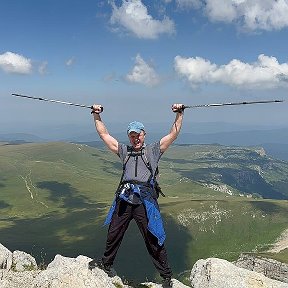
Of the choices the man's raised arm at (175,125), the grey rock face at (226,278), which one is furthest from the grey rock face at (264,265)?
the man's raised arm at (175,125)

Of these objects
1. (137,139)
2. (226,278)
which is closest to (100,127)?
(137,139)

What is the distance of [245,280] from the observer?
58.1ft

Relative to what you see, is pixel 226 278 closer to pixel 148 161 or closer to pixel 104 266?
pixel 104 266

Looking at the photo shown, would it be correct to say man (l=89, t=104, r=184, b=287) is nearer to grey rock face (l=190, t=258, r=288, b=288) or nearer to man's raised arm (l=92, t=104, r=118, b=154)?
man's raised arm (l=92, t=104, r=118, b=154)

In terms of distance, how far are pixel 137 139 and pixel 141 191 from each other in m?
1.92

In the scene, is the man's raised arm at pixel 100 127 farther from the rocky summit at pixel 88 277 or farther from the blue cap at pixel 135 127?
the rocky summit at pixel 88 277

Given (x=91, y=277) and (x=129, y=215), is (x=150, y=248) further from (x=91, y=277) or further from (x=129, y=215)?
(x=91, y=277)

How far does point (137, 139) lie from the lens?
564 inches

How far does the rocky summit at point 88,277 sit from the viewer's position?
590 inches

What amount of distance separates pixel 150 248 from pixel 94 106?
→ 592cm

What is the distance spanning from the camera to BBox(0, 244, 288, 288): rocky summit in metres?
15.0

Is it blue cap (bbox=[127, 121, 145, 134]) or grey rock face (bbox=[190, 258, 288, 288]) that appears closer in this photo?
blue cap (bbox=[127, 121, 145, 134])

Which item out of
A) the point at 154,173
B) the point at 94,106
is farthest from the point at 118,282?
the point at 94,106

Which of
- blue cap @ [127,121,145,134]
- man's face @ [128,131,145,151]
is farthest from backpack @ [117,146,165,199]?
blue cap @ [127,121,145,134]
